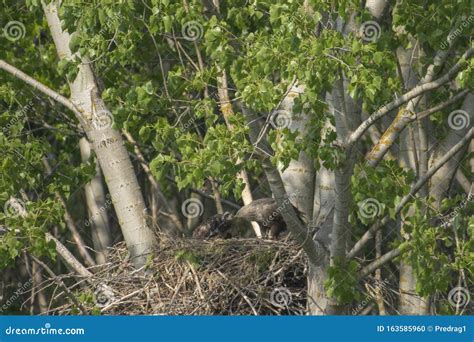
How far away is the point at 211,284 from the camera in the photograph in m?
15.9

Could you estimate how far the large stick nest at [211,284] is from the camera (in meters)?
15.7

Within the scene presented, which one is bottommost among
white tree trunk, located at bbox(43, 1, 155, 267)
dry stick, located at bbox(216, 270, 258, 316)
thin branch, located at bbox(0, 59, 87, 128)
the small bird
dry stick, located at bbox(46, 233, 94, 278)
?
dry stick, located at bbox(216, 270, 258, 316)

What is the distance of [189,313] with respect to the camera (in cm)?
1552

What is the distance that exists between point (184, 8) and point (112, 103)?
1.83 metres

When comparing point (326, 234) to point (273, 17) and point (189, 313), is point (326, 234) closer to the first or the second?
point (189, 313)

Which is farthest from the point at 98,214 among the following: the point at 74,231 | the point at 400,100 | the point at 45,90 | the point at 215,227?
the point at 400,100

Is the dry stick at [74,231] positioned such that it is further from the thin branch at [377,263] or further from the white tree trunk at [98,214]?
the thin branch at [377,263]

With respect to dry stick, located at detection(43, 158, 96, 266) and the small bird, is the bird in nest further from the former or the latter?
dry stick, located at detection(43, 158, 96, 266)

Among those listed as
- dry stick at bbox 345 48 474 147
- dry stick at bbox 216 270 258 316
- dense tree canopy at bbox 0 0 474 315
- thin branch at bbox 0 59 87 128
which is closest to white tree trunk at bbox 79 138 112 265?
dense tree canopy at bbox 0 0 474 315

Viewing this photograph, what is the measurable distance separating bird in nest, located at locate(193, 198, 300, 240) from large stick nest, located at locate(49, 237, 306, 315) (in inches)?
14.7

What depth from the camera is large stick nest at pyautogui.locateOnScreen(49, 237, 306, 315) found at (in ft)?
51.5

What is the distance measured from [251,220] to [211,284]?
139 centimetres

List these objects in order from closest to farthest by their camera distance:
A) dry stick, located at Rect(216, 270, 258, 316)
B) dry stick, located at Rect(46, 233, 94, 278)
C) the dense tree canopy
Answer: the dense tree canopy, dry stick, located at Rect(216, 270, 258, 316), dry stick, located at Rect(46, 233, 94, 278)

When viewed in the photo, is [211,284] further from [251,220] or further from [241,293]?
[251,220]
